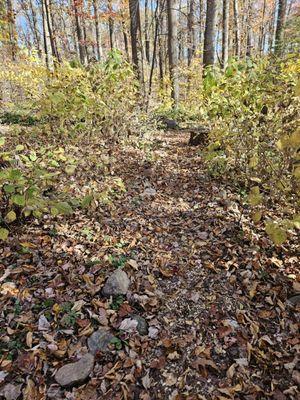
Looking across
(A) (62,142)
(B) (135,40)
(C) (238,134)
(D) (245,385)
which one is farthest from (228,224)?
(B) (135,40)

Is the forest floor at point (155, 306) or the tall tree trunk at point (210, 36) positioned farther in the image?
the tall tree trunk at point (210, 36)

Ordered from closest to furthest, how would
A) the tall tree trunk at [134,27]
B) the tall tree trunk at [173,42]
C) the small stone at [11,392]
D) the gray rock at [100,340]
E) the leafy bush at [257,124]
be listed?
the small stone at [11,392] < the gray rock at [100,340] < the leafy bush at [257,124] < the tall tree trunk at [134,27] < the tall tree trunk at [173,42]

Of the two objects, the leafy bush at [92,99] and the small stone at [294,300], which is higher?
the leafy bush at [92,99]

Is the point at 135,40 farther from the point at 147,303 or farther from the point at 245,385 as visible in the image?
the point at 245,385

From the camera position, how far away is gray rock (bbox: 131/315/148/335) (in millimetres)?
2318

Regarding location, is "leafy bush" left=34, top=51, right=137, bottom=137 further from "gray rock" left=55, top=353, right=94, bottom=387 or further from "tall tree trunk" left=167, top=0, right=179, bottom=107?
"tall tree trunk" left=167, top=0, right=179, bottom=107

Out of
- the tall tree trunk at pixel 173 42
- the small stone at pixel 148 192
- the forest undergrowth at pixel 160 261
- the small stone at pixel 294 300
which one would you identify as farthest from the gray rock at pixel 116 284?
the tall tree trunk at pixel 173 42

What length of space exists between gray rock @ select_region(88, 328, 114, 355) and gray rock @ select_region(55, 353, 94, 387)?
9 cm

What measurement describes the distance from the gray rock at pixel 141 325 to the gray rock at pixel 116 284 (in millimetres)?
247

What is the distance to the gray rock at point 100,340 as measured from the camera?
7.15 feet

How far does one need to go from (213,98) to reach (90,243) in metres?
2.78

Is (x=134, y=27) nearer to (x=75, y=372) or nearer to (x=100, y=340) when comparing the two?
(x=100, y=340)

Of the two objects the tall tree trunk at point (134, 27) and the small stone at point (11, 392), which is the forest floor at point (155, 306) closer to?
the small stone at point (11, 392)

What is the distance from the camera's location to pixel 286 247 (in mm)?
3025
